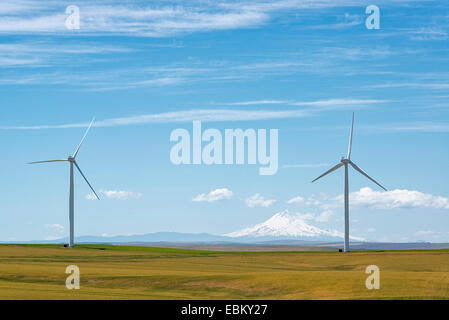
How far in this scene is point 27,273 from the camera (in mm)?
80125

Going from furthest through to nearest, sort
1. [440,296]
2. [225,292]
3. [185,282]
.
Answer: [185,282] < [225,292] < [440,296]

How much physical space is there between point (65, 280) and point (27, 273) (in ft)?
25.2

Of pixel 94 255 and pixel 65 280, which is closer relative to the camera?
pixel 65 280
